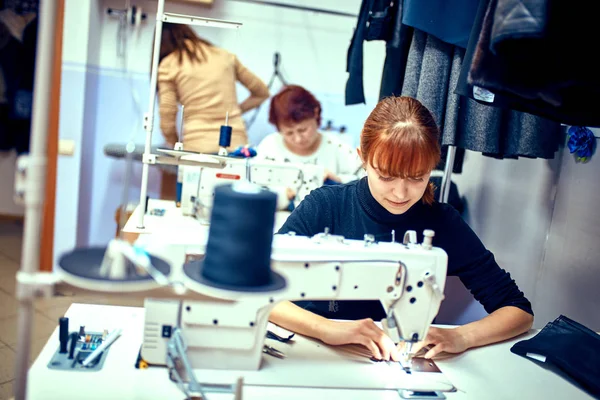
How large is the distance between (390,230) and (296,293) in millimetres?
564

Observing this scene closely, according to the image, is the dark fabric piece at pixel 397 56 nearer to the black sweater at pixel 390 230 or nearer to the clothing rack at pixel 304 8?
the black sweater at pixel 390 230

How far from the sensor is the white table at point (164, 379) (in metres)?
1.02

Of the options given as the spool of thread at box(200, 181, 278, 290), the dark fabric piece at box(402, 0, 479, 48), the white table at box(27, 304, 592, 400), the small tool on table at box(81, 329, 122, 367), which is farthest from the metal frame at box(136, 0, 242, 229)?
the spool of thread at box(200, 181, 278, 290)

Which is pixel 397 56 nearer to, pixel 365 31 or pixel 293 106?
pixel 365 31

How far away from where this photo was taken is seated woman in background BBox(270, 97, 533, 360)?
134cm

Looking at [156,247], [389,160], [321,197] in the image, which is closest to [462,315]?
[321,197]

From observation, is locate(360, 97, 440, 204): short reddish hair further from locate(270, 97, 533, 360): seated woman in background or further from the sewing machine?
the sewing machine

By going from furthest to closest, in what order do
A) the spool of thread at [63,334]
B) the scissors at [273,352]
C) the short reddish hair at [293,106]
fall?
1. the short reddish hair at [293,106]
2. the scissors at [273,352]
3. the spool of thread at [63,334]

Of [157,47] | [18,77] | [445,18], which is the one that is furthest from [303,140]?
[18,77]

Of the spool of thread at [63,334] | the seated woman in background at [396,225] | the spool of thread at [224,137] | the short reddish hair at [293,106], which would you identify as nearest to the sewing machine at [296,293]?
the seated woman in background at [396,225]

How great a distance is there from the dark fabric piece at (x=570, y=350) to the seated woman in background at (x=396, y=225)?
0.22 ft

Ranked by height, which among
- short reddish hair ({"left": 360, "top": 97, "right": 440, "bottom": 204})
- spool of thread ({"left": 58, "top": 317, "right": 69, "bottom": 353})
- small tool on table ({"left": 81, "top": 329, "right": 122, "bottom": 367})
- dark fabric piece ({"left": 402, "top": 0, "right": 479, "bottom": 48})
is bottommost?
small tool on table ({"left": 81, "top": 329, "right": 122, "bottom": 367})

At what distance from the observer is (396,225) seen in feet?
5.32

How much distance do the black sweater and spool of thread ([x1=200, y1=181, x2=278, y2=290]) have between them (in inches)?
26.1
